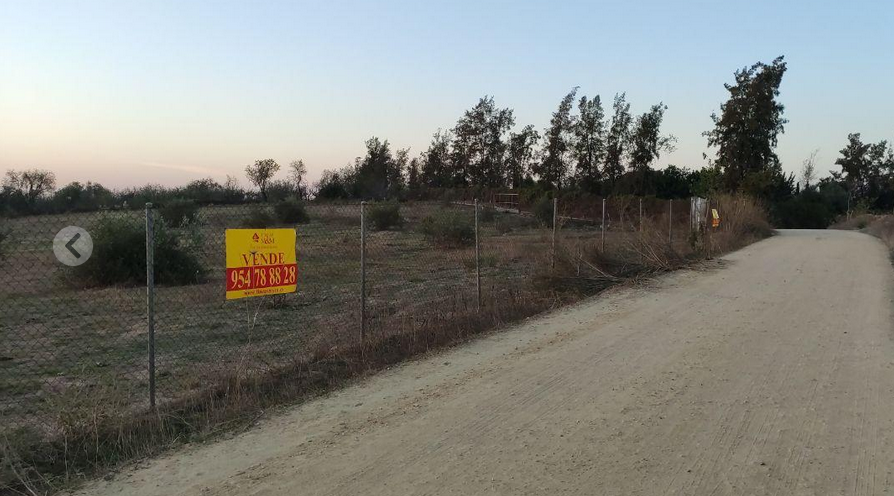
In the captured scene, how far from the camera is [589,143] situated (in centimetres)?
6100

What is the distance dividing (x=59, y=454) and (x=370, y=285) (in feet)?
34.0

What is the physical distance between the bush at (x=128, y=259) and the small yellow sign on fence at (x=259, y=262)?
10651mm

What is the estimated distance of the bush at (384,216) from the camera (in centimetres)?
3756

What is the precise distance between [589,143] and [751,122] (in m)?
13.9

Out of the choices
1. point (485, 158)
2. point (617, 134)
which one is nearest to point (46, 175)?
point (485, 158)

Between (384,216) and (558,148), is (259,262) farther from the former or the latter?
(558,148)

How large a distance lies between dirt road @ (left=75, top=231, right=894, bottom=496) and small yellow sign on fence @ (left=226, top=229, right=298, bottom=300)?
4.34 ft

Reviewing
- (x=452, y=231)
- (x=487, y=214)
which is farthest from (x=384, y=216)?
(x=452, y=231)

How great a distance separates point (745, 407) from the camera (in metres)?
5.34

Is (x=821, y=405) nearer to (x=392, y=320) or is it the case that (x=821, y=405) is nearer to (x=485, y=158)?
(x=392, y=320)

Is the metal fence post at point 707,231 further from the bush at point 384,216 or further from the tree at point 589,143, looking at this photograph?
the tree at point 589,143

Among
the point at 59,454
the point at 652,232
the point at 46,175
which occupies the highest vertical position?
the point at 46,175

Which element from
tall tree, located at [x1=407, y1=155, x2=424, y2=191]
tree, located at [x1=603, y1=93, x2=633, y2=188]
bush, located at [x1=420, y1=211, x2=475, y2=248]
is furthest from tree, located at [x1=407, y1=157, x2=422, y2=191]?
bush, located at [x1=420, y1=211, x2=475, y2=248]

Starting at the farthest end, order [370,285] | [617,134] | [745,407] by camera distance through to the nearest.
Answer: [617,134]
[370,285]
[745,407]
